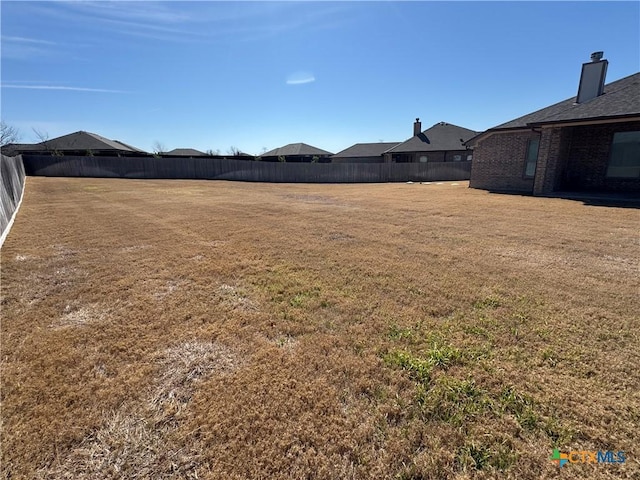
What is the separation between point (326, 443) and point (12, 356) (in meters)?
2.62

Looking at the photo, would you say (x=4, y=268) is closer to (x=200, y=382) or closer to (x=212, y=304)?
(x=212, y=304)

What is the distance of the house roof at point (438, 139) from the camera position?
30266mm

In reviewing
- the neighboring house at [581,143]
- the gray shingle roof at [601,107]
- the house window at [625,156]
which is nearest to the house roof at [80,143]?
the neighboring house at [581,143]

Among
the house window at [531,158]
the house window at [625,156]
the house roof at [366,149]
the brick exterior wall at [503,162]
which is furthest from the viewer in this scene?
the house roof at [366,149]

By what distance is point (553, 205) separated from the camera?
9352mm

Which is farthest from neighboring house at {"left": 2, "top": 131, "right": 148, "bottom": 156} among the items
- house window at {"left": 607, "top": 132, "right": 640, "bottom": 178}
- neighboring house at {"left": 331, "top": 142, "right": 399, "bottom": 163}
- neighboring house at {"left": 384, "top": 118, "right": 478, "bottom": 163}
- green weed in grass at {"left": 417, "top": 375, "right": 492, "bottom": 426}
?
house window at {"left": 607, "top": 132, "right": 640, "bottom": 178}

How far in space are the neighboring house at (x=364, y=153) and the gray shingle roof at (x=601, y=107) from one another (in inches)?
985

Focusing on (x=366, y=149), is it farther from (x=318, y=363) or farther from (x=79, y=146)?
(x=318, y=363)

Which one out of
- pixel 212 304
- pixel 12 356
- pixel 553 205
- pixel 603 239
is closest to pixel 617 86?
pixel 553 205

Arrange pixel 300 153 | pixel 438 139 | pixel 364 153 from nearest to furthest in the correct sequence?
pixel 438 139 → pixel 364 153 → pixel 300 153

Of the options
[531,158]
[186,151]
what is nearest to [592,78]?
[531,158]

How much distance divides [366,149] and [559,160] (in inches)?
1193

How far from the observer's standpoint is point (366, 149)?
40.8 meters

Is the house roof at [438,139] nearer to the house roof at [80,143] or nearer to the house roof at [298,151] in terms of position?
the house roof at [298,151]
